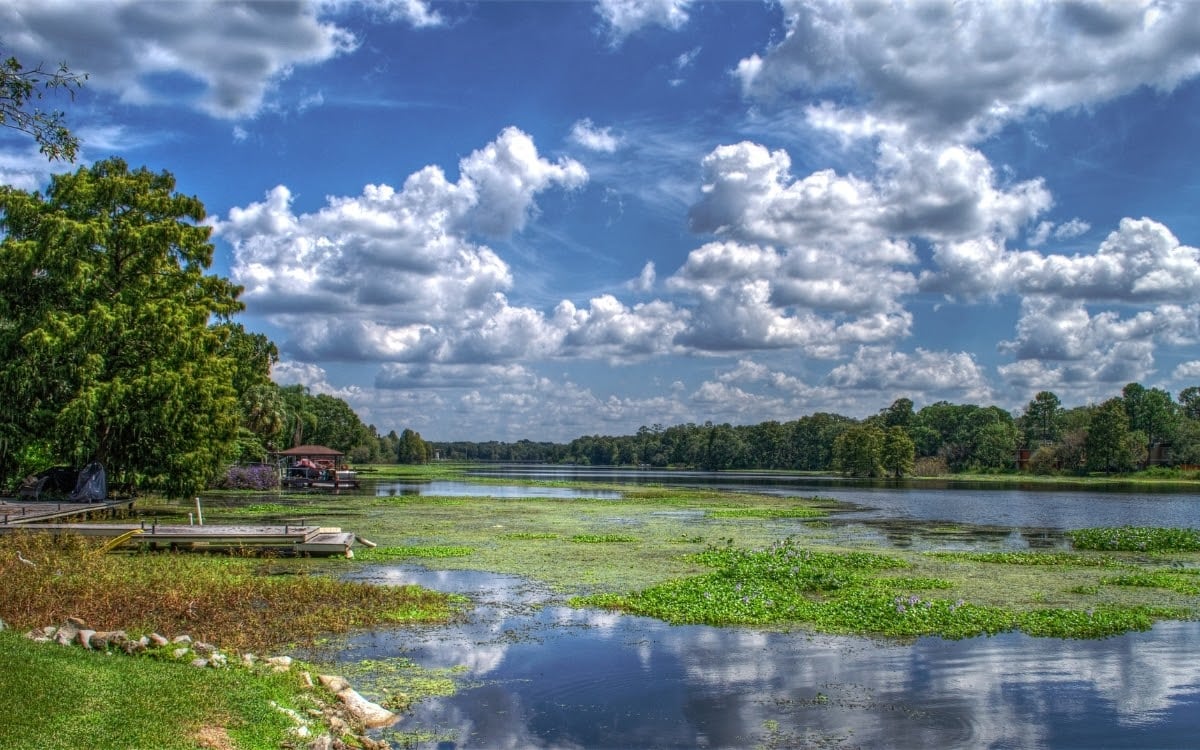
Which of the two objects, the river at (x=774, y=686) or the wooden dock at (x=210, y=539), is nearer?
the river at (x=774, y=686)

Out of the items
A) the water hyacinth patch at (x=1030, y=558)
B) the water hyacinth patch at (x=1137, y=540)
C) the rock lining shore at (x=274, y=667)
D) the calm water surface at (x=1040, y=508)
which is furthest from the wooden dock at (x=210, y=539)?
the calm water surface at (x=1040, y=508)

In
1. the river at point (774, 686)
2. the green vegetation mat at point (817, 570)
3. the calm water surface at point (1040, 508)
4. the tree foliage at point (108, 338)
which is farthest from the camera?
the calm water surface at point (1040, 508)

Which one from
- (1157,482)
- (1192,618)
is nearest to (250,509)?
(1192,618)

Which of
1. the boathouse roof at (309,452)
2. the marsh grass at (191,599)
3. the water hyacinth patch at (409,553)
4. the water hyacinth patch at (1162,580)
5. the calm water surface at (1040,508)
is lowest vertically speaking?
the calm water surface at (1040,508)

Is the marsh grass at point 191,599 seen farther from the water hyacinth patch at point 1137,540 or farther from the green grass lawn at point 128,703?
the water hyacinth patch at point 1137,540

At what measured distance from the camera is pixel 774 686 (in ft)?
45.4

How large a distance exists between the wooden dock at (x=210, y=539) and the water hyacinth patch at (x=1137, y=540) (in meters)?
28.8

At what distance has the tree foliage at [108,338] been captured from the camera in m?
36.7

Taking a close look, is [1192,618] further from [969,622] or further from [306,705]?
[306,705]

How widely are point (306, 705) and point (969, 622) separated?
13847 mm

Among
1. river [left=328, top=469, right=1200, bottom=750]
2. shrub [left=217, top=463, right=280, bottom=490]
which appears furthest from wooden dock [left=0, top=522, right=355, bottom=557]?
shrub [left=217, top=463, right=280, bottom=490]

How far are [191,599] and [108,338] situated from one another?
2553 cm

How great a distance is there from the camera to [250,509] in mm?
48125

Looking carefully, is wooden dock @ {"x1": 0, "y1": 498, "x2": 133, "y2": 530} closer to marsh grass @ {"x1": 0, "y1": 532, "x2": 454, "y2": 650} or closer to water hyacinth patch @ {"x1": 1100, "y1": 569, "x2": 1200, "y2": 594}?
marsh grass @ {"x1": 0, "y1": 532, "x2": 454, "y2": 650}
